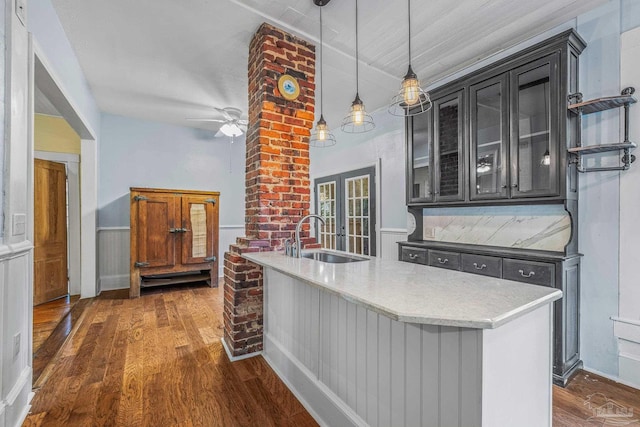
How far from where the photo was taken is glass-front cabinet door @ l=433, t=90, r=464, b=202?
2.73 metres

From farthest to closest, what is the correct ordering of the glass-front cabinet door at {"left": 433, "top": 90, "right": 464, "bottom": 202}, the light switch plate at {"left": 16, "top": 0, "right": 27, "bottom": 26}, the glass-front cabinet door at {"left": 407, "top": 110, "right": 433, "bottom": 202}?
the glass-front cabinet door at {"left": 407, "top": 110, "right": 433, "bottom": 202}
the glass-front cabinet door at {"left": 433, "top": 90, "right": 464, "bottom": 202}
the light switch plate at {"left": 16, "top": 0, "right": 27, "bottom": 26}

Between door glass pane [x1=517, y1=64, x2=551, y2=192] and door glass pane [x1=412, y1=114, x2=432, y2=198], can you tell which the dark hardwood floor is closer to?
door glass pane [x1=517, y1=64, x2=551, y2=192]

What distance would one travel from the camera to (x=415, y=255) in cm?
298

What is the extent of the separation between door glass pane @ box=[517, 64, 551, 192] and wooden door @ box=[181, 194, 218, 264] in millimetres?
3926

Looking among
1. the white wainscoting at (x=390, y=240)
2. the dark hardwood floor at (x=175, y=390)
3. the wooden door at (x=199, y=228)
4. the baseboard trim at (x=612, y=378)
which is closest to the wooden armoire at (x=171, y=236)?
the wooden door at (x=199, y=228)

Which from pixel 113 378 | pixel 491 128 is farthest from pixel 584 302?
pixel 113 378

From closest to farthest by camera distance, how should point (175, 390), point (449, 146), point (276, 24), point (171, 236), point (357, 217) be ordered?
point (175, 390), point (276, 24), point (449, 146), point (171, 236), point (357, 217)

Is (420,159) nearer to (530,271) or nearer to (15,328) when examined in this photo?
(530,271)

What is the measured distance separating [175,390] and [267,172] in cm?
165

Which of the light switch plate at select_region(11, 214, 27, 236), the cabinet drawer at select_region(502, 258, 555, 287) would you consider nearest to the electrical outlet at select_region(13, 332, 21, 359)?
the light switch plate at select_region(11, 214, 27, 236)

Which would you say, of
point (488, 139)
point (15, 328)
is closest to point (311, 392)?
point (15, 328)

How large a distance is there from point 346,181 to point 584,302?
329 cm

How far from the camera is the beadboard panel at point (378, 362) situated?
1.02 m

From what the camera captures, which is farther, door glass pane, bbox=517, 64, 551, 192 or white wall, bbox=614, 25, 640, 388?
door glass pane, bbox=517, 64, 551, 192
